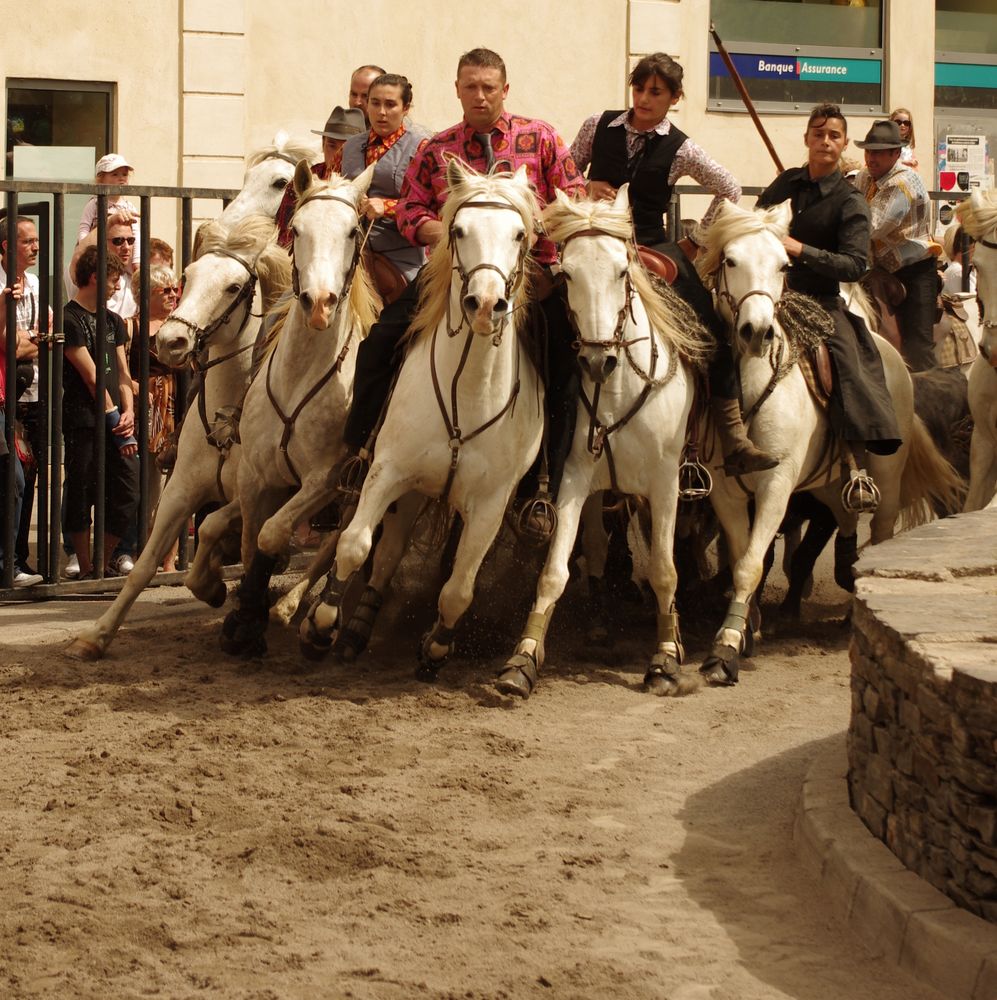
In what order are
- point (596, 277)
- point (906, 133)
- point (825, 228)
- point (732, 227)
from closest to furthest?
point (596, 277), point (732, 227), point (825, 228), point (906, 133)

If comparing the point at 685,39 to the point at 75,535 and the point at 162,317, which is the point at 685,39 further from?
the point at 75,535

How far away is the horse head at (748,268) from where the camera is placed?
28.6 feet

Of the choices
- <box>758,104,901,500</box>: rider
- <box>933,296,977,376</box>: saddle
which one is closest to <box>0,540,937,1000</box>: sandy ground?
<box>758,104,901,500</box>: rider

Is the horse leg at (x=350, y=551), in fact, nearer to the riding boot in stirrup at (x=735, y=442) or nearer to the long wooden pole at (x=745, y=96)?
the riding boot in stirrup at (x=735, y=442)

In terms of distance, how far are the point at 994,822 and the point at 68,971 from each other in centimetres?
231

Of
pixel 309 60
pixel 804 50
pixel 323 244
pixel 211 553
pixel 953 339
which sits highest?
pixel 804 50

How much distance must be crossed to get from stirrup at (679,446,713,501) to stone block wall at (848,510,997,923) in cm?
236

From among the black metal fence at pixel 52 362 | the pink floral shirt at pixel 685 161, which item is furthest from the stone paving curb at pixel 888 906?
the black metal fence at pixel 52 362

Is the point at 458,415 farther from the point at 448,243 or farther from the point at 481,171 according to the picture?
the point at 481,171

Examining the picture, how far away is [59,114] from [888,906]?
504 inches

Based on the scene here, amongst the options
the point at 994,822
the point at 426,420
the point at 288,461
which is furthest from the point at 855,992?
the point at 288,461

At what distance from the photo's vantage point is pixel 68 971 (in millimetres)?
4852

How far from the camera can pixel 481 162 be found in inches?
337

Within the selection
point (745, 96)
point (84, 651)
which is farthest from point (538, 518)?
point (745, 96)
